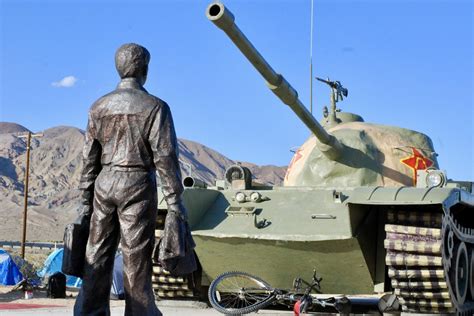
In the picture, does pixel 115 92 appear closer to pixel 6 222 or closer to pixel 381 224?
pixel 381 224

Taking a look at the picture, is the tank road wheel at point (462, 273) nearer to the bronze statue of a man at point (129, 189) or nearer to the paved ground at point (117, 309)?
the paved ground at point (117, 309)

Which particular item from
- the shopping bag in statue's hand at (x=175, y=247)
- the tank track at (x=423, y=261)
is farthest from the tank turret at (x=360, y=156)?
the shopping bag in statue's hand at (x=175, y=247)

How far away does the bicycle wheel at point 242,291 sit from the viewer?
10.7 m

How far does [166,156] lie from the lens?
18.3ft

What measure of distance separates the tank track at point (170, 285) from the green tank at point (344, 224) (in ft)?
0.07

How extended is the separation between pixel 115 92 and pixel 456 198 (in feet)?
18.8

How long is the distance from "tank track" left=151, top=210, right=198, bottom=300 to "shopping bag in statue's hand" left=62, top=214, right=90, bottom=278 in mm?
5311

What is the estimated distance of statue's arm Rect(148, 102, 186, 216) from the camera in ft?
18.4

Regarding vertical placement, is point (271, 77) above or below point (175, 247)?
above

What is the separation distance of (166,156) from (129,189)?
32 cm

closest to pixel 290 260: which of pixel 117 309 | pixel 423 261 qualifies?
pixel 423 261

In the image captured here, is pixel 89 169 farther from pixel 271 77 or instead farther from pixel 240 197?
pixel 240 197

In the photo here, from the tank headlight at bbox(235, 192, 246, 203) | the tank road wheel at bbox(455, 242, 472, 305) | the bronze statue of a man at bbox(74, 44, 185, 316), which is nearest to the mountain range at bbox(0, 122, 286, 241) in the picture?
the tank road wheel at bbox(455, 242, 472, 305)

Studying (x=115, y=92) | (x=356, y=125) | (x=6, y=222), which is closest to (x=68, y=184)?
(x=6, y=222)
